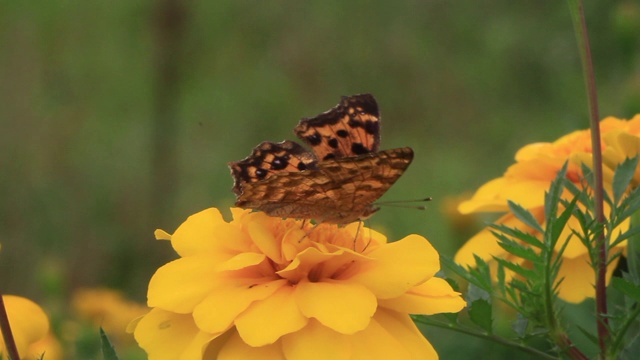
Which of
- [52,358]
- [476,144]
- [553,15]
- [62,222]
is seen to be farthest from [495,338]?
[553,15]

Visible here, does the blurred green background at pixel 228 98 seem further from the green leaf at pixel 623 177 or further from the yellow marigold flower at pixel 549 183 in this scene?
the green leaf at pixel 623 177

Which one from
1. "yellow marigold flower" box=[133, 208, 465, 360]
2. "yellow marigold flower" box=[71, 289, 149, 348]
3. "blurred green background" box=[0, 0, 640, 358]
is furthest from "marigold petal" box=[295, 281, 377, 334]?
"blurred green background" box=[0, 0, 640, 358]

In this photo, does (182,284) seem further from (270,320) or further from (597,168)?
(597,168)

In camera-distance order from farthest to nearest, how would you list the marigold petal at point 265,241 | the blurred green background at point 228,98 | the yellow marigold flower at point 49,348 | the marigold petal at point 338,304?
the blurred green background at point 228,98, the yellow marigold flower at point 49,348, the marigold petal at point 265,241, the marigold petal at point 338,304

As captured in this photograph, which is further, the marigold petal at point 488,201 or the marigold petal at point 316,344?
the marigold petal at point 488,201

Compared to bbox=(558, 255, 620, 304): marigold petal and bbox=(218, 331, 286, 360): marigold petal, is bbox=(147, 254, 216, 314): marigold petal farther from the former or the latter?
bbox=(558, 255, 620, 304): marigold petal

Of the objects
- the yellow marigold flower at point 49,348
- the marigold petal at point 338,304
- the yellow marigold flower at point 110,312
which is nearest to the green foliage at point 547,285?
the marigold petal at point 338,304

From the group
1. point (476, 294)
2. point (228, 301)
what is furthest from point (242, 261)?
point (476, 294)
